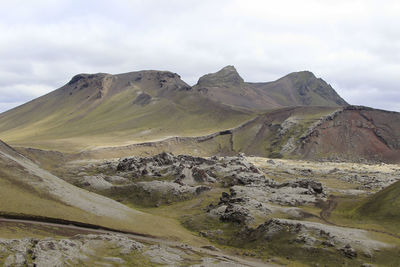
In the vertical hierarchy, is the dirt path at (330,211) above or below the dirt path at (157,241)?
above

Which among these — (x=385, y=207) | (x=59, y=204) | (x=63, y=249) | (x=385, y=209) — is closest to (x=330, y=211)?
(x=385, y=207)

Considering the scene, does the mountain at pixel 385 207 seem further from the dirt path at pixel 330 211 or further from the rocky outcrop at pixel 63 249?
the rocky outcrop at pixel 63 249

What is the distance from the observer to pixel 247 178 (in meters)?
110

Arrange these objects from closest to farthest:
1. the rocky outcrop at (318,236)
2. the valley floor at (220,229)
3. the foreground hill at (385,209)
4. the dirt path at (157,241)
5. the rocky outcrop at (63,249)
→ the rocky outcrop at (63,249) → the valley floor at (220,229) → the dirt path at (157,241) → the rocky outcrop at (318,236) → the foreground hill at (385,209)

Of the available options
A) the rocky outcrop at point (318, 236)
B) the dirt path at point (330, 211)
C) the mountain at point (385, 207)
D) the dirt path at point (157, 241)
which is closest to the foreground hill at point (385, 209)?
the mountain at point (385, 207)

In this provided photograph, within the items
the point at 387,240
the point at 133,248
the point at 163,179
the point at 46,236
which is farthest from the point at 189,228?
the point at 163,179

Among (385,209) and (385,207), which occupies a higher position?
(385,207)

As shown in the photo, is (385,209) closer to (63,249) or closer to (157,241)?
(157,241)

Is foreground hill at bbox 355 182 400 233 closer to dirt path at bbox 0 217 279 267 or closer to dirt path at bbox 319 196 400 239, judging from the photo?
dirt path at bbox 319 196 400 239

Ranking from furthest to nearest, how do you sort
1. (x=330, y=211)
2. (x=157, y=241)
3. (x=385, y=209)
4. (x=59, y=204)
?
(x=330, y=211) → (x=385, y=209) → (x=59, y=204) → (x=157, y=241)

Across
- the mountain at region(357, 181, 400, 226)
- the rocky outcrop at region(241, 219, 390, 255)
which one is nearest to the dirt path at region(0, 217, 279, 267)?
the rocky outcrop at region(241, 219, 390, 255)

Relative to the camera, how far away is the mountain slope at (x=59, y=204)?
190ft

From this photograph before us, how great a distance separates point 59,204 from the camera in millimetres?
61625

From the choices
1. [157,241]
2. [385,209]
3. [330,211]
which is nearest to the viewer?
[157,241]
